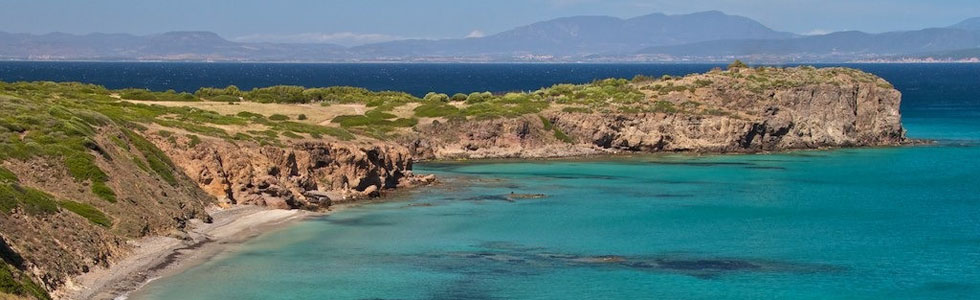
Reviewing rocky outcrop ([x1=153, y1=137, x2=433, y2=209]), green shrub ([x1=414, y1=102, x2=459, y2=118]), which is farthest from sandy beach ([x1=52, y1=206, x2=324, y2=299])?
Result: green shrub ([x1=414, y1=102, x2=459, y2=118])

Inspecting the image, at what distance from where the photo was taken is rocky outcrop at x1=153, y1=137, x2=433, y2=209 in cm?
5426

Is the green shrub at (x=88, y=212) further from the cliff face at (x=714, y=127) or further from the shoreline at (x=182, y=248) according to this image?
the cliff face at (x=714, y=127)

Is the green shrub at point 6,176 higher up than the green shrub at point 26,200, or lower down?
higher up

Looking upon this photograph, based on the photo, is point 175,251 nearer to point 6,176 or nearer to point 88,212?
point 88,212

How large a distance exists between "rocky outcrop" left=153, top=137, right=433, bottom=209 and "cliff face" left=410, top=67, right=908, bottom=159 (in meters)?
19.4

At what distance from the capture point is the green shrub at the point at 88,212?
40281 millimetres

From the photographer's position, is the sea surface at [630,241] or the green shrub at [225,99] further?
the green shrub at [225,99]

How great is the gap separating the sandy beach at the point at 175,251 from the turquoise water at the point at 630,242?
0.82 metres

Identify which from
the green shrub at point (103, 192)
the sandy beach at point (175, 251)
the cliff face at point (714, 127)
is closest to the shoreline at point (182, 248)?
the sandy beach at point (175, 251)

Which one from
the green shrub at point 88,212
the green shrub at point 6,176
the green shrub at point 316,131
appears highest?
the green shrub at point 6,176

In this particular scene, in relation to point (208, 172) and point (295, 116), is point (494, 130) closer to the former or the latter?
point (295, 116)

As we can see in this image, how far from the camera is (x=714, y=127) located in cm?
8956

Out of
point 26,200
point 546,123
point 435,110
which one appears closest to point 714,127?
point 546,123

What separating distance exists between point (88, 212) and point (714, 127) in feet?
188
